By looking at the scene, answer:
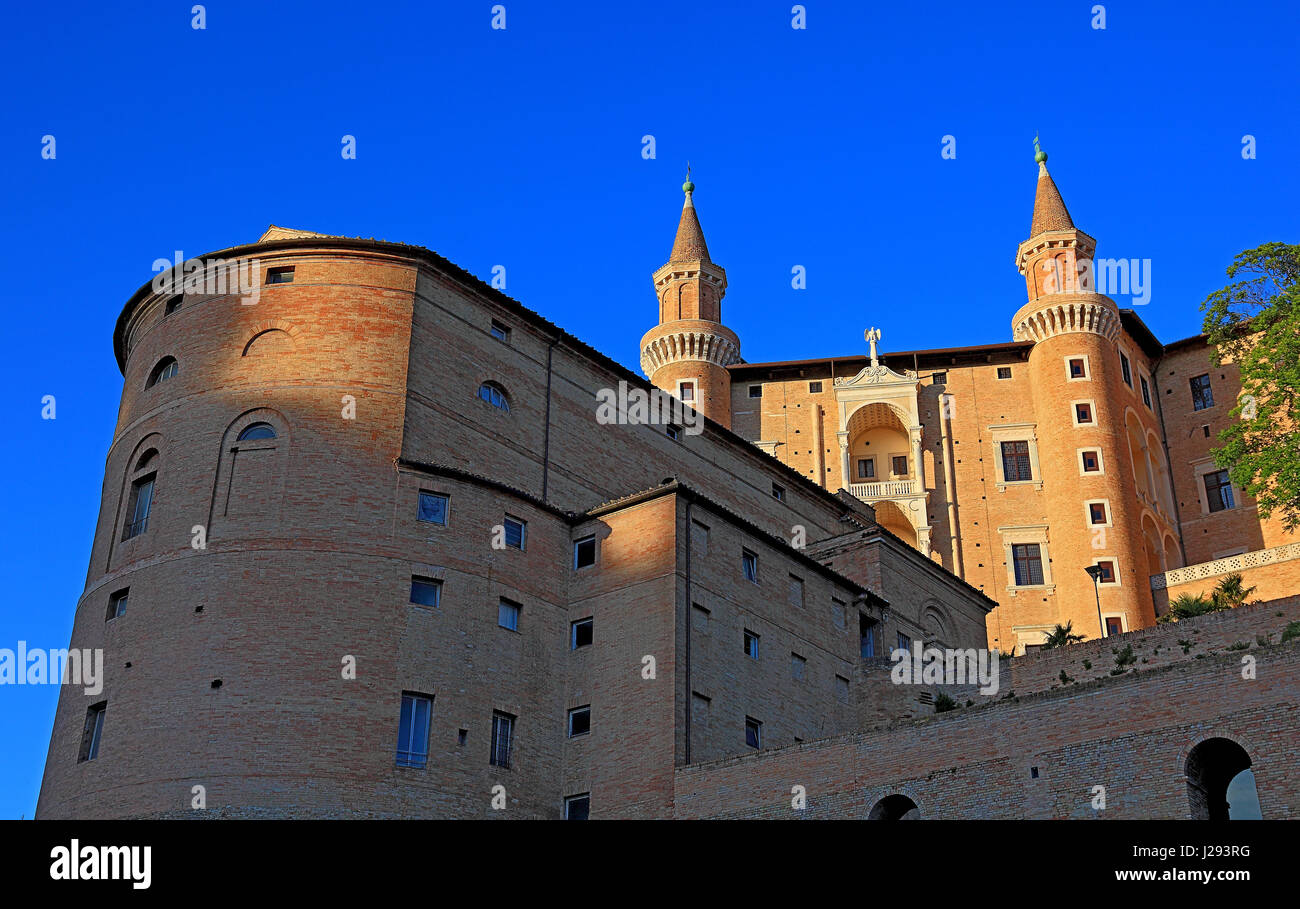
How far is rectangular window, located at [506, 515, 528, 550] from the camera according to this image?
3488cm

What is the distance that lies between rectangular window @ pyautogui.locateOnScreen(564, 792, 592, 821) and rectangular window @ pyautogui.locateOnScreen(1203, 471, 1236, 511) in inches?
1798

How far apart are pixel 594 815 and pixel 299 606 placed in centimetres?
851

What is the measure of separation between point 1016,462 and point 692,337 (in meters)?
17.1

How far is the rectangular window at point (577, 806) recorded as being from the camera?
31.9 meters

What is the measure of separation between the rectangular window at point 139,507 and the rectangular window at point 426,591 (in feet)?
23.8

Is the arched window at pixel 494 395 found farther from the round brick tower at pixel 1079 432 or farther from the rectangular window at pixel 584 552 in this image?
the round brick tower at pixel 1079 432

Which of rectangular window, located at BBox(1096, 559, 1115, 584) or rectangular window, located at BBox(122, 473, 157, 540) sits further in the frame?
rectangular window, located at BBox(1096, 559, 1115, 584)

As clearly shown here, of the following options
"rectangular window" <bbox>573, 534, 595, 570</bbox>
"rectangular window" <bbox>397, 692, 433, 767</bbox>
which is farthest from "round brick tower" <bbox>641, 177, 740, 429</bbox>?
"rectangular window" <bbox>397, 692, 433, 767</bbox>

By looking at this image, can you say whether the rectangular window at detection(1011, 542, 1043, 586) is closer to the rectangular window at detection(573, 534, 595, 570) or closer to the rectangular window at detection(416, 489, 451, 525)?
the rectangular window at detection(573, 534, 595, 570)

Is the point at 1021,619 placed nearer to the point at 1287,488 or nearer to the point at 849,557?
the point at 849,557

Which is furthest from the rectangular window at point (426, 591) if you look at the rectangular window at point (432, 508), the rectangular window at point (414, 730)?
the rectangular window at point (414, 730)

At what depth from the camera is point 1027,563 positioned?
61781 mm

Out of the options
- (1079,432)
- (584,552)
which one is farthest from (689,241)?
(584,552)

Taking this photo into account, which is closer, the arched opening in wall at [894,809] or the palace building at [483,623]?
the palace building at [483,623]
